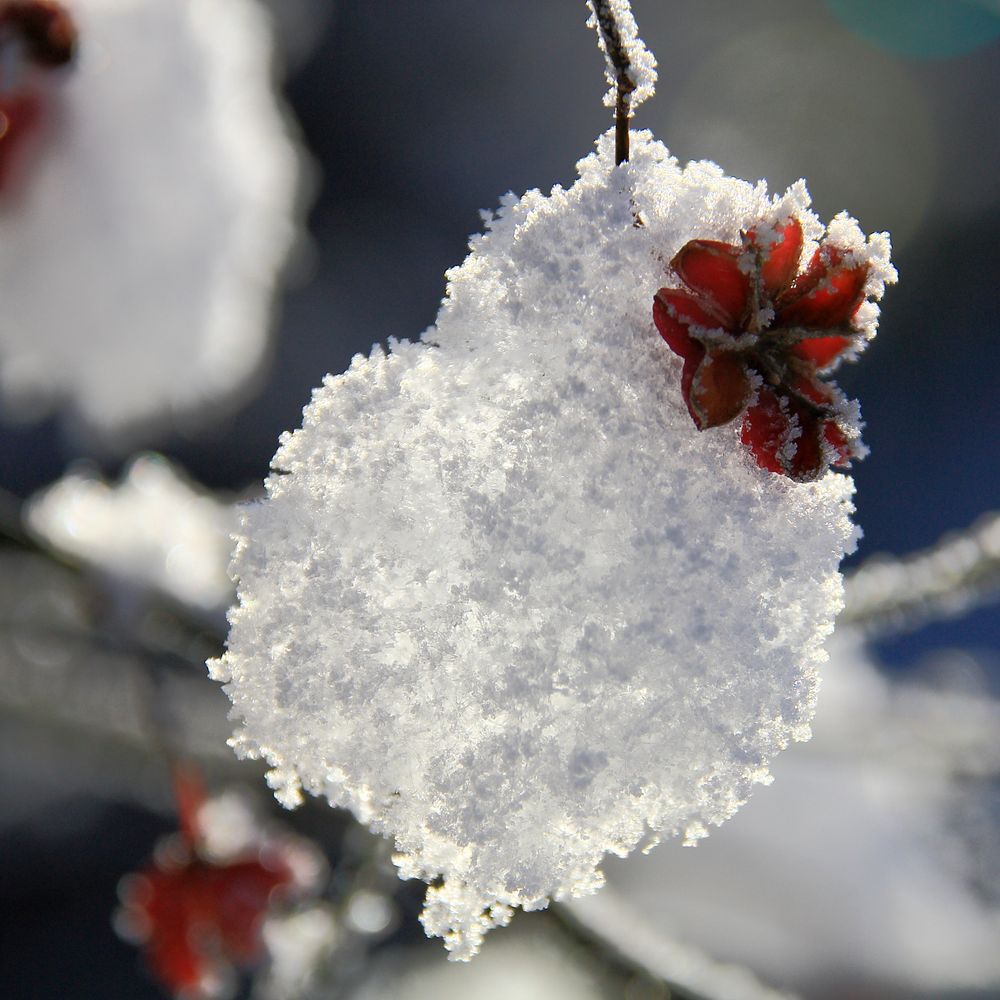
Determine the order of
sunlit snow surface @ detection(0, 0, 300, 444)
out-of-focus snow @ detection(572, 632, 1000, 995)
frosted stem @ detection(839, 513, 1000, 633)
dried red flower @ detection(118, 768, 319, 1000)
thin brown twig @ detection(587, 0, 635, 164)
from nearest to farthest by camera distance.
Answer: thin brown twig @ detection(587, 0, 635, 164) < frosted stem @ detection(839, 513, 1000, 633) < sunlit snow surface @ detection(0, 0, 300, 444) < dried red flower @ detection(118, 768, 319, 1000) < out-of-focus snow @ detection(572, 632, 1000, 995)

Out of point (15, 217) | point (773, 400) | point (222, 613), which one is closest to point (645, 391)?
point (773, 400)

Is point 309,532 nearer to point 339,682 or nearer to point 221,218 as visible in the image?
point 339,682

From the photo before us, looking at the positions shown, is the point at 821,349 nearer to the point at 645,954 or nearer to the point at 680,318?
the point at 680,318

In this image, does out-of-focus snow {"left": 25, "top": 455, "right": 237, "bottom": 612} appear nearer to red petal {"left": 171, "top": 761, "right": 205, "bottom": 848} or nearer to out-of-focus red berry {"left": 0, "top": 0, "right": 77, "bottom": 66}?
red petal {"left": 171, "top": 761, "right": 205, "bottom": 848}

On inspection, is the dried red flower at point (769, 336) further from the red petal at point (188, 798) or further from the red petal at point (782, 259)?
the red petal at point (188, 798)

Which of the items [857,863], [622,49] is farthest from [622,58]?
[857,863]

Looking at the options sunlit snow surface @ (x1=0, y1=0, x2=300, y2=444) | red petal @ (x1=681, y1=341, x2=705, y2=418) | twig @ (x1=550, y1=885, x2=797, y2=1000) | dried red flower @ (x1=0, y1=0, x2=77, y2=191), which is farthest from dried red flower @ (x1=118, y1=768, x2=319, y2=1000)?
red petal @ (x1=681, y1=341, x2=705, y2=418)
